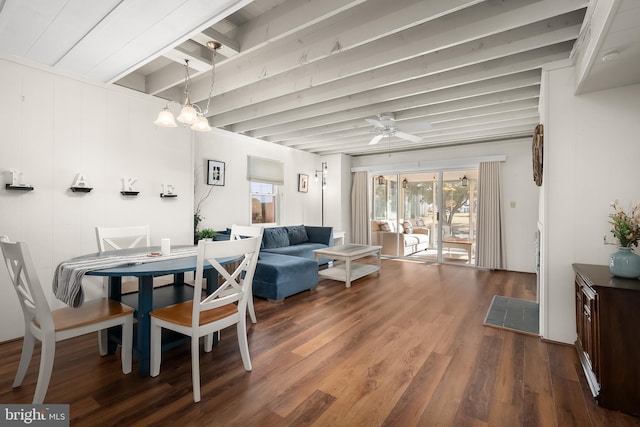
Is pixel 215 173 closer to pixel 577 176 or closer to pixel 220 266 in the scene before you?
pixel 220 266

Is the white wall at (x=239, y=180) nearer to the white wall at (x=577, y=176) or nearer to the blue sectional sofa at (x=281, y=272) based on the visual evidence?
the blue sectional sofa at (x=281, y=272)

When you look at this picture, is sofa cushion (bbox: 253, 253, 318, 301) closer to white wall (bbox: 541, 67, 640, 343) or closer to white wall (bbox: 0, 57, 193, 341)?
white wall (bbox: 0, 57, 193, 341)

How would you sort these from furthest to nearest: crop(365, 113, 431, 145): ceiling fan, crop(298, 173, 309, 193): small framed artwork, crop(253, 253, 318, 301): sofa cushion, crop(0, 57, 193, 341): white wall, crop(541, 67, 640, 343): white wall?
crop(298, 173, 309, 193): small framed artwork
crop(365, 113, 431, 145): ceiling fan
crop(253, 253, 318, 301): sofa cushion
crop(0, 57, 193, 341): white wall
crop(541, 67, 640, 343): white wall

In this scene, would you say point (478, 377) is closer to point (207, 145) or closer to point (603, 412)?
point (603, 412)

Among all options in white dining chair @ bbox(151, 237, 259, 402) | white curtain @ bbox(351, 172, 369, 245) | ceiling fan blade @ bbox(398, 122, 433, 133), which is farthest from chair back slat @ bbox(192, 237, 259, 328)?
white curtain @ bbox(351, 172, 369, 245)

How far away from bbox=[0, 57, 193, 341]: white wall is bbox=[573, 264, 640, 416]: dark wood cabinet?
415cm

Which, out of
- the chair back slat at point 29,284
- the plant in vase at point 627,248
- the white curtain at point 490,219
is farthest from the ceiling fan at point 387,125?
the chair back slat at point 29,284

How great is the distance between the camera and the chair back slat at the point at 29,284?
5.35ft

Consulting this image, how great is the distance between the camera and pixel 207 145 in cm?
479

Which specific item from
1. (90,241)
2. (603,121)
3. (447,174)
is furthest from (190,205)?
(447,174)

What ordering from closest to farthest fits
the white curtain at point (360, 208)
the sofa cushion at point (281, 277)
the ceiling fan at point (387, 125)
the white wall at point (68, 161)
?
the white wall at point (68, 161), the sofa cushion at point (281, 277), the ceiling fan at point (387, 125), the white curtain at point (360, 208)

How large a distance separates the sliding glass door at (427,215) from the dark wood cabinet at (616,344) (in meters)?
4.33

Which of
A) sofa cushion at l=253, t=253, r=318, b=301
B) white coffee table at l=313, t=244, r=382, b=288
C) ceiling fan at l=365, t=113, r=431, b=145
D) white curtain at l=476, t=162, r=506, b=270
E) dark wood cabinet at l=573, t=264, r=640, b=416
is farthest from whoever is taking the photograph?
white curtain at l=476, t=162, r=506, b=270

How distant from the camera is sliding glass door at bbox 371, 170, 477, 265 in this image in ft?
20.4
